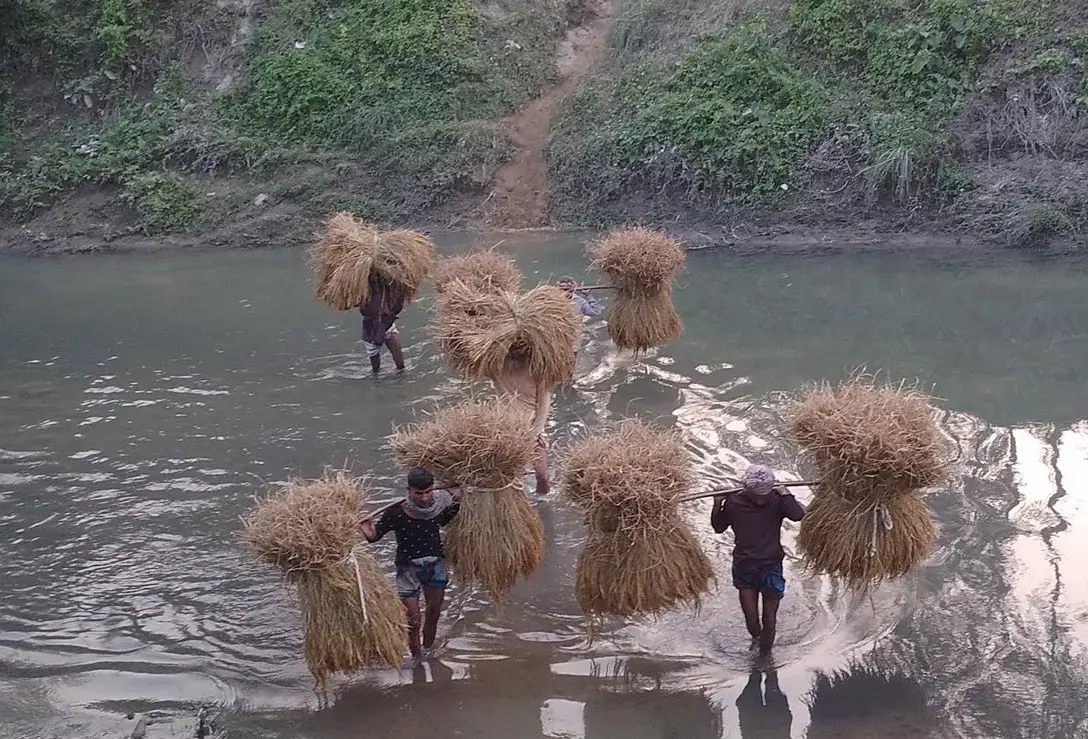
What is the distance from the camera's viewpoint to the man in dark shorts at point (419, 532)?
4922mm

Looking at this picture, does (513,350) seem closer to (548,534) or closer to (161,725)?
(548,534)

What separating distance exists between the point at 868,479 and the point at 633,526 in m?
1.14

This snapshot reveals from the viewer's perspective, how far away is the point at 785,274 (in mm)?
13570

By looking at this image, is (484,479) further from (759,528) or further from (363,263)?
(363,263)

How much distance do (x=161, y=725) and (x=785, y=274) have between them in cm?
1053

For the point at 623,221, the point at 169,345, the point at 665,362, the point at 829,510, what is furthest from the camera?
the point at 623,221

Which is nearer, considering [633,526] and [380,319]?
[633,526]

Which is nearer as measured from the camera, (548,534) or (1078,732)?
(1078,732)

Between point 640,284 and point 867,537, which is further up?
point 640,284

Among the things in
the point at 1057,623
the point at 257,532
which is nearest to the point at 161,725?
the point at 257,532

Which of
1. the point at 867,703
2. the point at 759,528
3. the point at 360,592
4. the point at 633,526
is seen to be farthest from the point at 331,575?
the point at 867,703

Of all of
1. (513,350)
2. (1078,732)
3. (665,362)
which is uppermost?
(513,350)

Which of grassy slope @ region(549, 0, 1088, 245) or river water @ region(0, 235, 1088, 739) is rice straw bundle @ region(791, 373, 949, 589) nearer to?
river water @ region(0, 235, 1088, 739)

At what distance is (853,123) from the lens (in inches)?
655
